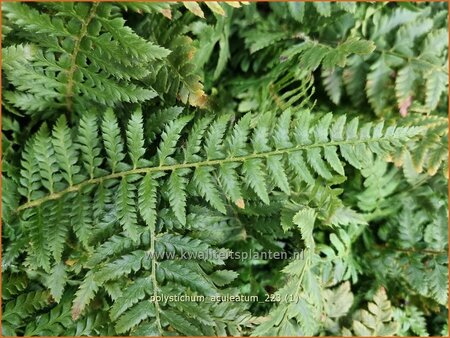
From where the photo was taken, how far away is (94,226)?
1803 millimetres

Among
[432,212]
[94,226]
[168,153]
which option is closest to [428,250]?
[432,212]

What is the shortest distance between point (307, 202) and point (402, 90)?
0.72 metres

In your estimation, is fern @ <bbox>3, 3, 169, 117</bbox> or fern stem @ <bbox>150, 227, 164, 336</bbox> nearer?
fern @ <bbox>3, 3, 169, 117</bbox>

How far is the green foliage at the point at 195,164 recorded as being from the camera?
5.74 feet

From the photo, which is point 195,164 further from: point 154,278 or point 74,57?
point 74,57

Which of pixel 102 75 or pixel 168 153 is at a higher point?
pixel 102 75

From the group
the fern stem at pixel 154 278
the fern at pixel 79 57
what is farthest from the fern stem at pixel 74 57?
the fern stem at pixel 154 278

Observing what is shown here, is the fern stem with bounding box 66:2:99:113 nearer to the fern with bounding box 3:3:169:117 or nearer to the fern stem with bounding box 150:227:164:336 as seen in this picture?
the fern with bounding box 3:3:169:117

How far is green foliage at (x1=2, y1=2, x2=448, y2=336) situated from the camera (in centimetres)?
175

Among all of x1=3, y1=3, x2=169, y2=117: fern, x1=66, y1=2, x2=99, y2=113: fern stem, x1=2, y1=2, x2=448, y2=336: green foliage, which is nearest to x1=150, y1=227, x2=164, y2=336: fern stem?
x1=2, y1=2, x2=448, y2=336: green foliage

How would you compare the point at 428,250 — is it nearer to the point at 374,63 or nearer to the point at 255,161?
the point at 374,63

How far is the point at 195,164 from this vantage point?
179 cm

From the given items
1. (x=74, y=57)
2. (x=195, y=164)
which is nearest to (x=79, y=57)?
(x=74, y=57)

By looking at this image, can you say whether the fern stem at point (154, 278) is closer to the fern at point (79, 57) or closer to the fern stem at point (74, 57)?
the fern at point (79, 57)
